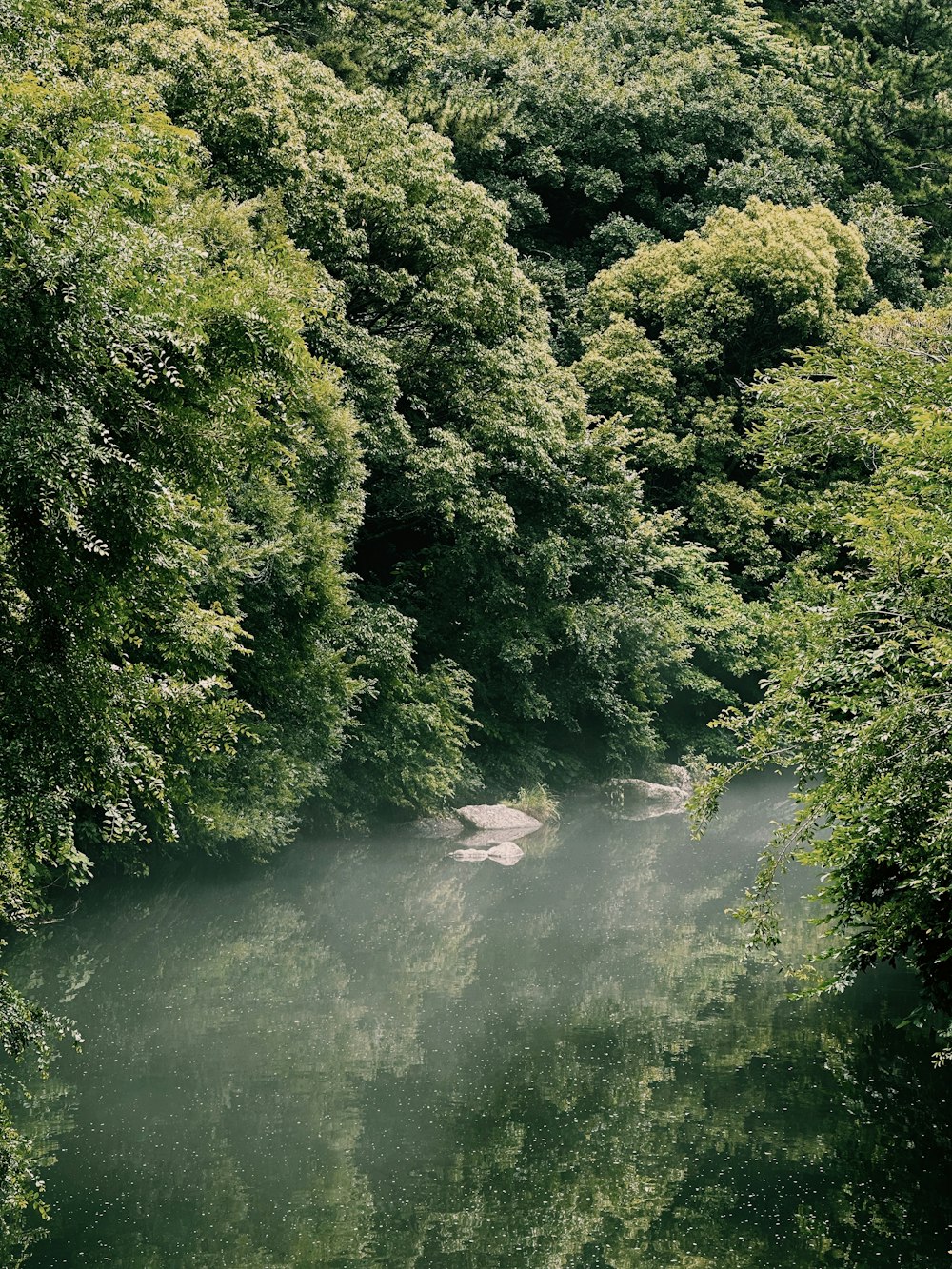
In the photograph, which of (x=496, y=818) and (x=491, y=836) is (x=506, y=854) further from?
(x=496, y=818)

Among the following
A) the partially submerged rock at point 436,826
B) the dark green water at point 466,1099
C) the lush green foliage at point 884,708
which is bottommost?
the partially submerged rock at point 436,826

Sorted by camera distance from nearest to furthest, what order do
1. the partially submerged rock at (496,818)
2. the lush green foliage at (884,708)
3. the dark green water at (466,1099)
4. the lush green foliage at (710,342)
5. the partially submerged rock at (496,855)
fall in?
the lush green foliage at (884,708) → the dark green water at (466,1099) → the partially submerged rock at (496,855) → the partially submerged rock at (496,818) → the lush green foliage at (710,342)

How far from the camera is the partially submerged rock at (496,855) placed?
27.3 metres

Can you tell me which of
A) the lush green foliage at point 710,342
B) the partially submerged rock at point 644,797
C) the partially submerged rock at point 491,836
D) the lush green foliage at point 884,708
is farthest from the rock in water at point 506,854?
the lush green foliage at point 884,708

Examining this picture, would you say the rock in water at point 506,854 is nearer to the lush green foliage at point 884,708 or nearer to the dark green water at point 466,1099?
the dark green water at point 466,1099

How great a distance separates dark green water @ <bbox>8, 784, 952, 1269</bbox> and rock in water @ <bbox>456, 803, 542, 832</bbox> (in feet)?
22.8

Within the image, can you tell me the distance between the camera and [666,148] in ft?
134

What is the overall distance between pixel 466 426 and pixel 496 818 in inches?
334

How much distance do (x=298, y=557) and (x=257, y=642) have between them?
5.10ft

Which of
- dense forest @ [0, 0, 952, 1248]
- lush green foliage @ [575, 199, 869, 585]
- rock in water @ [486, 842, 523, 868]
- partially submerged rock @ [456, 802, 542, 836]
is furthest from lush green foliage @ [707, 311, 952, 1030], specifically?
lush green foliage @ [575, 199, 869, 585]

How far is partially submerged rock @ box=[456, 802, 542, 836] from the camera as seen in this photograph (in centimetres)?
2936

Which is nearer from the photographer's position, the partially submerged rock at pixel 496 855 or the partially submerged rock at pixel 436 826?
the partially submerged rock at pixel 496 855

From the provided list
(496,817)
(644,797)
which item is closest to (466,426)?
(496,817)

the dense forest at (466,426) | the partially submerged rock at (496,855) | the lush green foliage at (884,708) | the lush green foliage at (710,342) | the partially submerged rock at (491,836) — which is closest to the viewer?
the dense forest at (466,426)
